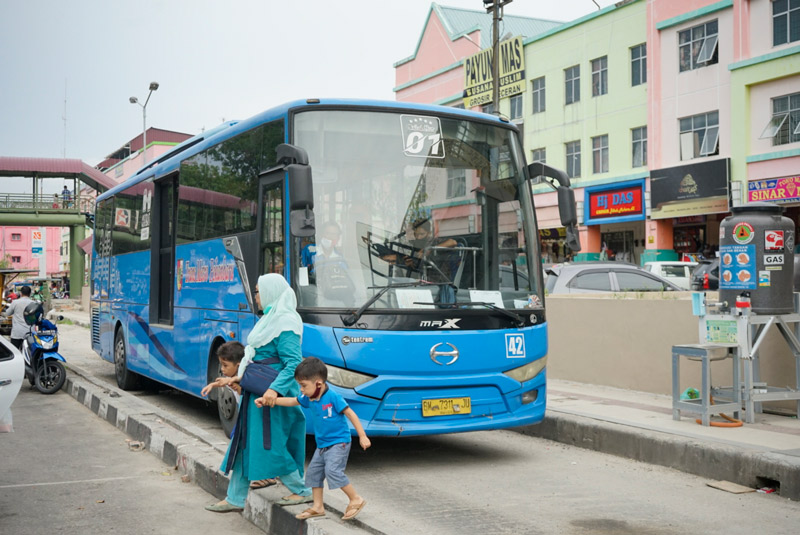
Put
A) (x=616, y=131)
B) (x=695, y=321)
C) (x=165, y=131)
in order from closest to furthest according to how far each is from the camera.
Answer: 1. (x=695, y=321)
2. (x=616, y=131)
3. (x=165, y=131)

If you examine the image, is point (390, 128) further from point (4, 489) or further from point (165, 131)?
point (165, 131)

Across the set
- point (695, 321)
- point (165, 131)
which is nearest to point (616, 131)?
point (695, 321)

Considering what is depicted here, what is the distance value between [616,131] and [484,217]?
26.0 metres

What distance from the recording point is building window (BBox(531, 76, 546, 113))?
36.3m

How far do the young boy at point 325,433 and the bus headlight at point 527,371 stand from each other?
97.3 inches

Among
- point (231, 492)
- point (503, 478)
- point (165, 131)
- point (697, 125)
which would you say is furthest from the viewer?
point (165, 131)

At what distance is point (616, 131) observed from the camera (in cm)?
3241

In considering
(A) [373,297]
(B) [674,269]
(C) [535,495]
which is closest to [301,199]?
(A) [373,297]

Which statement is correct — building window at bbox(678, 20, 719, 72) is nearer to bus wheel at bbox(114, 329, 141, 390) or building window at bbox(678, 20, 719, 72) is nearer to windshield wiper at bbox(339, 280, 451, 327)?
bus wheel at bbox(114, 329, 141, 390)

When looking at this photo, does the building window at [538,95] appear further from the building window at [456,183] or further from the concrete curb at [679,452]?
the building window at [456,183]

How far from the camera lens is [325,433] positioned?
17.7 ft

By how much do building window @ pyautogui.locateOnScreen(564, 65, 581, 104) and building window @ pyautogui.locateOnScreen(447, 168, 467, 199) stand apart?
27.8m

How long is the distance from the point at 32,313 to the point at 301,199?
7.57 meters

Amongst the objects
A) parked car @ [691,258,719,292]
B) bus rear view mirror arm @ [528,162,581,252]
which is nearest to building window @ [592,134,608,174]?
parked car @ [691,258,719,292]
